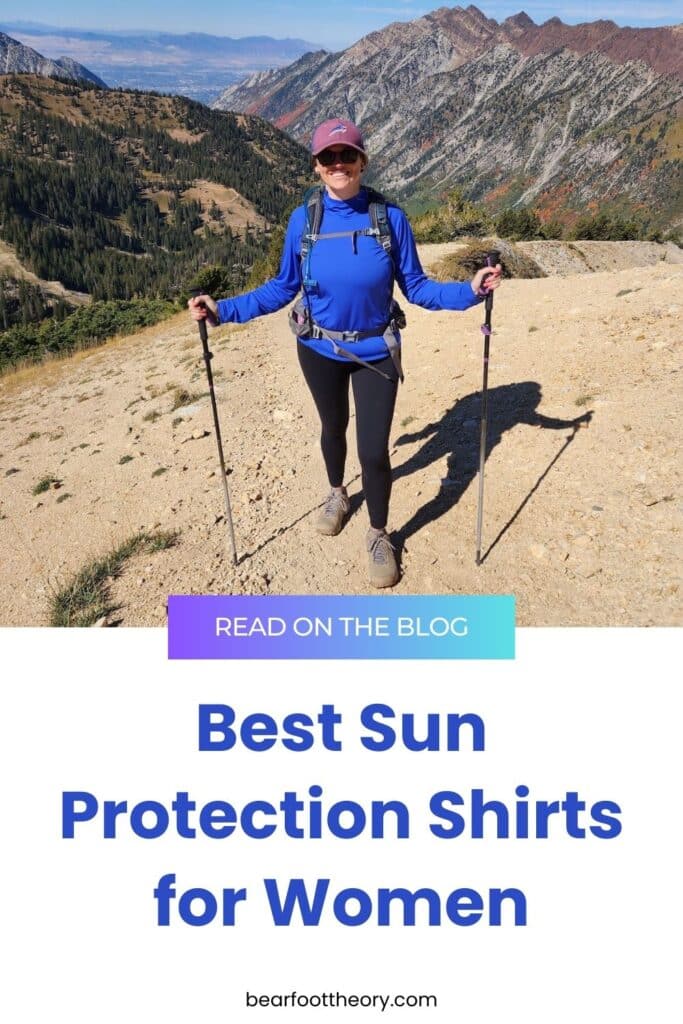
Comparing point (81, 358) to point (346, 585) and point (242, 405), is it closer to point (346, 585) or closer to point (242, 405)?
point (242, 405)

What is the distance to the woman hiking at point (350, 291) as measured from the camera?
155 inches

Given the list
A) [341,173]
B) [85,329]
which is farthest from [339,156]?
[85,329]

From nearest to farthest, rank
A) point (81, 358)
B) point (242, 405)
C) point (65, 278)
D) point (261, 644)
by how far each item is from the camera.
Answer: point (261, 644) → point (242, 405) → point (81, 358) → point (65, 278)

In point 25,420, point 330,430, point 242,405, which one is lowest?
point 25,420

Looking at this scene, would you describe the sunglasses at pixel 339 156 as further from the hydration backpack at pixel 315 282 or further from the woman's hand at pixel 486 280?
the woman's hand at pixel 486 280

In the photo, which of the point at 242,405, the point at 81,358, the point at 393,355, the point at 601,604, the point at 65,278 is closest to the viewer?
the point at 393,355

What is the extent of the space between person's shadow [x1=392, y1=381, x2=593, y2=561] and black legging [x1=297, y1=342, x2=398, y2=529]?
1.02 meters

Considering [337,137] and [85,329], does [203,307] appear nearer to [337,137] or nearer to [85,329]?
[337,137]

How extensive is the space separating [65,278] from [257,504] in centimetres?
16482

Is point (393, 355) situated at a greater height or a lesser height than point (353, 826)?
greater

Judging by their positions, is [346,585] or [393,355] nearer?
[393,355]

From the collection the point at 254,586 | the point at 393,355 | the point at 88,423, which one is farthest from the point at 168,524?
the point at 88,423

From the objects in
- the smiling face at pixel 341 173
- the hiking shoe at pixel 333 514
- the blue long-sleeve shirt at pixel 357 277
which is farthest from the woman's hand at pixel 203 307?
the hiking shoe at pixel 333 514

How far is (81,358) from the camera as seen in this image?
71.8 feet
